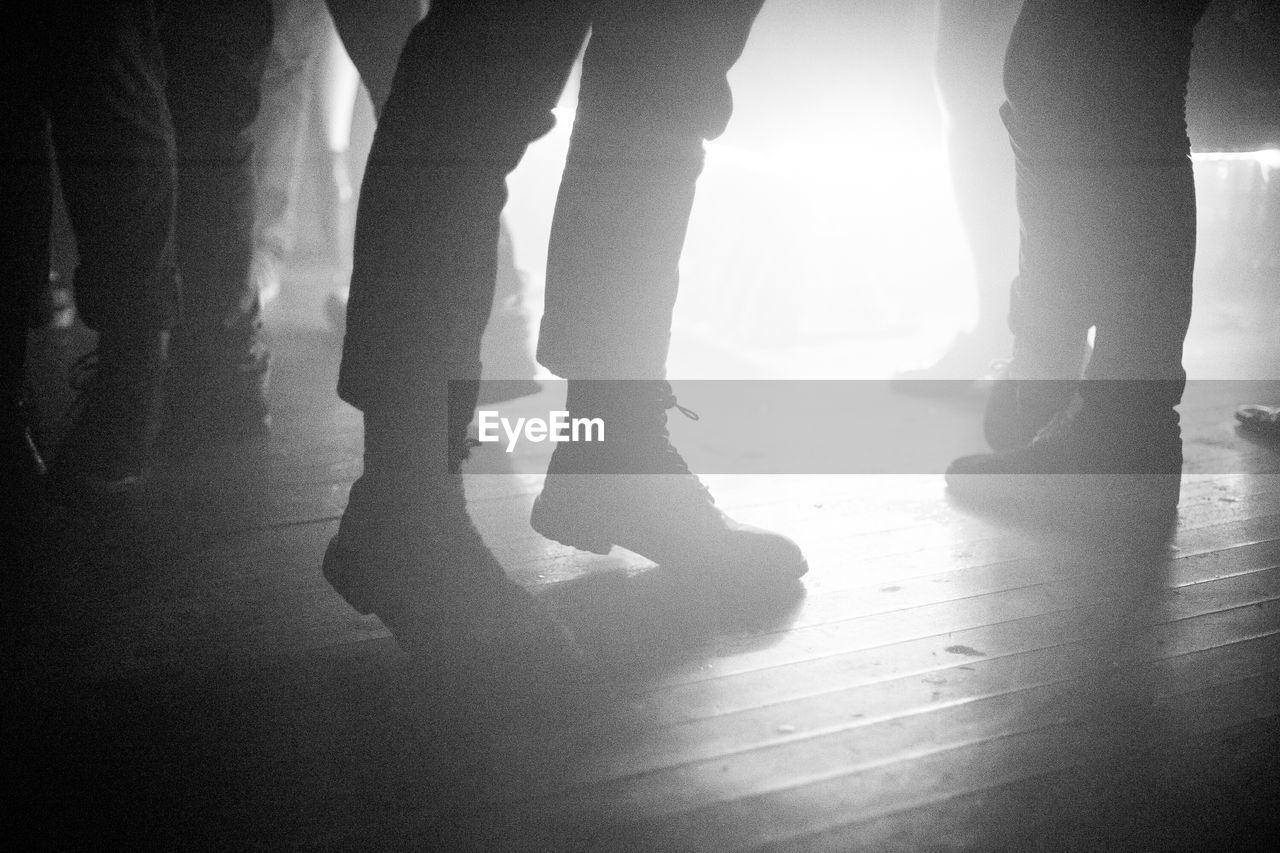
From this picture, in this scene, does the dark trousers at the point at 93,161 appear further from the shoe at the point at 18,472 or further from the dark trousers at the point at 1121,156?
the dark trousers at the point at 1121,156

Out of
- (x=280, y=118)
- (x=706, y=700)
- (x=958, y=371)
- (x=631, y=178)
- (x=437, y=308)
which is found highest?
(x=280, y=118)

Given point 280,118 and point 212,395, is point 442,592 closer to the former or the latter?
point 212,395

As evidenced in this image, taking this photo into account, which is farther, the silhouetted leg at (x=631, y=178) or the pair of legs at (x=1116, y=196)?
the pair of legs at (x=1116, y=196)

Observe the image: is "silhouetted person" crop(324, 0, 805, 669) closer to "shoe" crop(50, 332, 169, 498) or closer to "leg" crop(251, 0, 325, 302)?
"shoe" crop(50, 332, 169, 498)

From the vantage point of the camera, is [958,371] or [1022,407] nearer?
[1022,407]

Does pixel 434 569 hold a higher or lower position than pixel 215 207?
lower

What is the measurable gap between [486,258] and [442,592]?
0.23m

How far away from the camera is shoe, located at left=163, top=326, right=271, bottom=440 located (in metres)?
1.41

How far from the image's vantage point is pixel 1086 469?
122cm

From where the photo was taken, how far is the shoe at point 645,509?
93cm

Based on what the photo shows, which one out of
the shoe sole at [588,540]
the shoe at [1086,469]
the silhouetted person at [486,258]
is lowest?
the shoe sole at [588,540]

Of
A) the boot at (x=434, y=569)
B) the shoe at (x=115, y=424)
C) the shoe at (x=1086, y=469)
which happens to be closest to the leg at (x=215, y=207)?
the shoe at (x=115, y=424)

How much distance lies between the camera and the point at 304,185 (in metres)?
3.60

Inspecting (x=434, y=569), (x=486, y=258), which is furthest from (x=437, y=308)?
(x=434, y=569)
